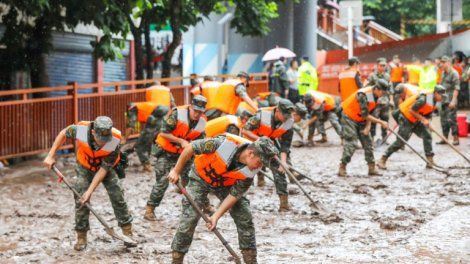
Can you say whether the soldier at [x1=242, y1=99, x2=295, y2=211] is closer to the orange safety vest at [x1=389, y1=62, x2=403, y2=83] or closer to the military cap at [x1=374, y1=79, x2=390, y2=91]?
the military cap at [x1=374, y1=79, x2=390, y2=91]

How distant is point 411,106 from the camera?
44.7 ft

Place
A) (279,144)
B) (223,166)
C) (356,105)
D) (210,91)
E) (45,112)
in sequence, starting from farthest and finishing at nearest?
1. (45,112)
2. (210,91)
3. (356,105)
4. (279,144)
5. (223,166)

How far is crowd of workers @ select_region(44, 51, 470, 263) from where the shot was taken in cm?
688

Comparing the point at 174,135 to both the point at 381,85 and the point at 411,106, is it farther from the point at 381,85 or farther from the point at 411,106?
the point at 411,106

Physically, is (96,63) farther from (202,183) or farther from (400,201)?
(202,183)

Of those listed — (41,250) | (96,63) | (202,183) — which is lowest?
(41,250)

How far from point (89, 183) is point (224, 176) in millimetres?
1932

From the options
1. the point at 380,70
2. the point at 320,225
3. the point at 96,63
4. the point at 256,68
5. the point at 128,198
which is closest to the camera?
the point at 320,225

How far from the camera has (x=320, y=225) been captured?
9.61 metres

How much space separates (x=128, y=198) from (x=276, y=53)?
10.3 m

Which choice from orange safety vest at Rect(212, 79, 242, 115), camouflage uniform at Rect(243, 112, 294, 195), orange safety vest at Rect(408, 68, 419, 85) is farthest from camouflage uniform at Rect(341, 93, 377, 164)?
→ orange safety vest at Rect(408, 68, 419, 85)

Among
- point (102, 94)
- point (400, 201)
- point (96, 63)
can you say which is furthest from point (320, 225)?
point (96, 63)

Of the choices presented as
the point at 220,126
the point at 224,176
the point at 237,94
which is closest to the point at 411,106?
the point at 237,94

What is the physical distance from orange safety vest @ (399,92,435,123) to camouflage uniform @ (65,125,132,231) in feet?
21.3
